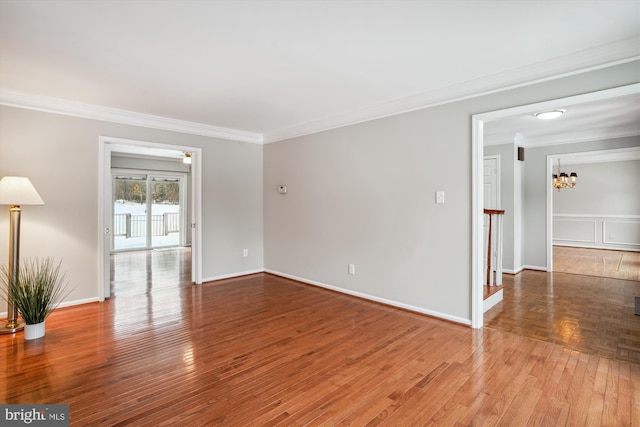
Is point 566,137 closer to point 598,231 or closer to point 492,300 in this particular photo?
point 492,300

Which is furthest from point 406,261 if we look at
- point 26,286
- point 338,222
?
point 26,286

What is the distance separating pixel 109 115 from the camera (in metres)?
4.31

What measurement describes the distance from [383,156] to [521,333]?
2471 millimetres

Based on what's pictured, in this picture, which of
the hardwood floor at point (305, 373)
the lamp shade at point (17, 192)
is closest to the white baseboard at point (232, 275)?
the hardwood floor at point (305, 373)

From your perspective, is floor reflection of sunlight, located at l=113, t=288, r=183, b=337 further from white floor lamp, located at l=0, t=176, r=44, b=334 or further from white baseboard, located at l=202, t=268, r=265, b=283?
white floor lamp, located at l=0, t=176, r=44, b=334

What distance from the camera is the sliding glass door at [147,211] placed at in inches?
342

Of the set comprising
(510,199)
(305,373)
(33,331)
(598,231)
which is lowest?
(305,373)

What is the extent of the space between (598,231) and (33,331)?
12.2 meters

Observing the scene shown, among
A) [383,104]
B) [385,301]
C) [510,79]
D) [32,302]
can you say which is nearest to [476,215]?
[510,79]

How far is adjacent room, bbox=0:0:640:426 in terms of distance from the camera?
2170 millimetres

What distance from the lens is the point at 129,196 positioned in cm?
879

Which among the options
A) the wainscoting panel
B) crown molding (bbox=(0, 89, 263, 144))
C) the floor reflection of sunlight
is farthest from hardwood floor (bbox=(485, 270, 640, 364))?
crown molding (bbox=(0, 89, 263, 144))

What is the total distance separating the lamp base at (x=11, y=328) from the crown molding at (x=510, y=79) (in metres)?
4.38

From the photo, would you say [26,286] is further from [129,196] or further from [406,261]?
[129,196]
